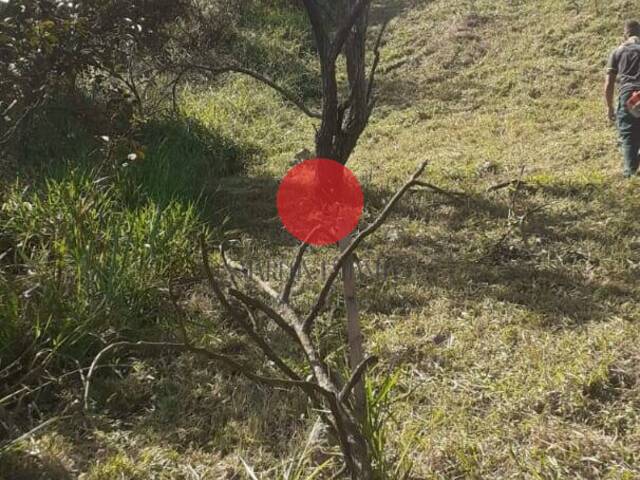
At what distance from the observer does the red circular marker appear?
2359 mm

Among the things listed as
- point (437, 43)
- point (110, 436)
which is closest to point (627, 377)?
point (110, 436)

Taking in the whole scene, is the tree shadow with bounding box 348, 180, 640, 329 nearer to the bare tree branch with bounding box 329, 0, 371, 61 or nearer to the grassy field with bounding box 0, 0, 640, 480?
the grassy field with bounding box 0, 0, 640, 480

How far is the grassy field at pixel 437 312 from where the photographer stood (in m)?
2.27

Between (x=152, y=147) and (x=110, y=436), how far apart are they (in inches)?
154

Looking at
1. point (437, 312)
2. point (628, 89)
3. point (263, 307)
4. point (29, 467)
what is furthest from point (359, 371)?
point (628, 89)

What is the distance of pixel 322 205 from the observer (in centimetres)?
293

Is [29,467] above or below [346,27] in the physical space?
below

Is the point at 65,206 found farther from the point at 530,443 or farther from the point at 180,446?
the point at 530,443

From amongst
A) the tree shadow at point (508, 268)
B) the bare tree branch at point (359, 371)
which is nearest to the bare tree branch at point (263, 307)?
the bare tree branch at point (359, 371)

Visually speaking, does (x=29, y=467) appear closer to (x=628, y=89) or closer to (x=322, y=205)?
(x=322, y=205)

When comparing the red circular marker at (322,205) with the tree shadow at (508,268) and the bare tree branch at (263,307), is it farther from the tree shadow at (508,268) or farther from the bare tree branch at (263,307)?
the tree shadow at (508,268)

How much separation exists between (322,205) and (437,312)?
1.02m

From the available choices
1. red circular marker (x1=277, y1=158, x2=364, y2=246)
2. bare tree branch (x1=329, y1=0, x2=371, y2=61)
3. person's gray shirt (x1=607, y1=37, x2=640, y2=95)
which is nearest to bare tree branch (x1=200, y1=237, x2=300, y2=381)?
red circular marker (x1=277, y1=158, x2=364, y2=246)

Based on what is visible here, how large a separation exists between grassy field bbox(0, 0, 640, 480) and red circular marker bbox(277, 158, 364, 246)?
12.7 inches
